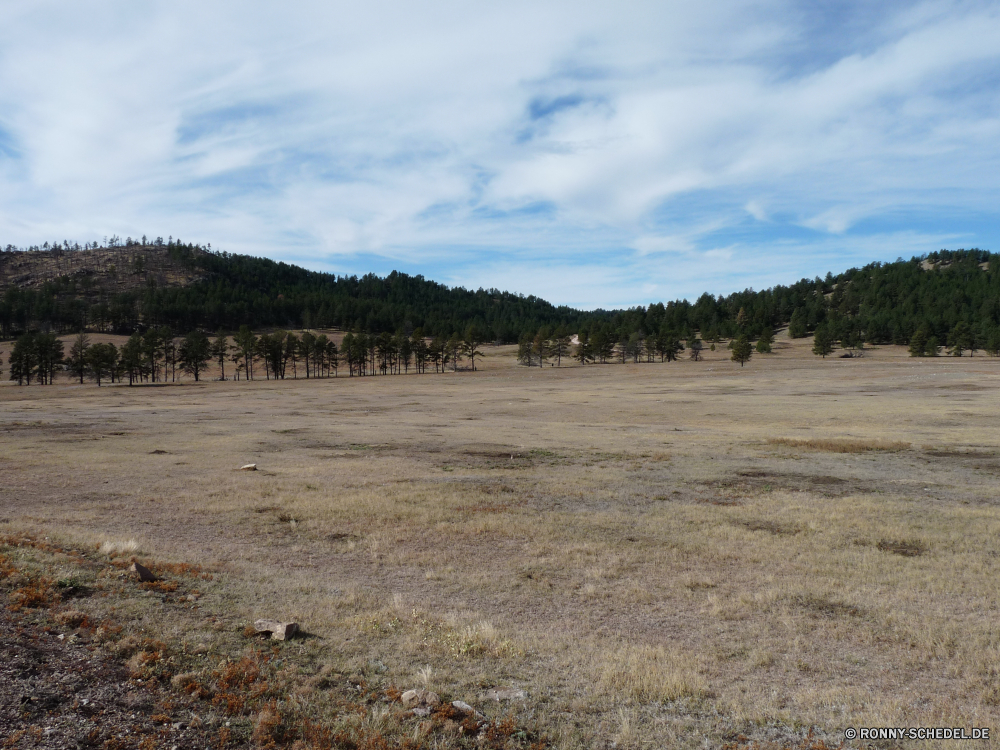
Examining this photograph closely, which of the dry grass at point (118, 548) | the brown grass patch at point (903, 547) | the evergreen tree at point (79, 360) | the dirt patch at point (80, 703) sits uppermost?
the evergreen tree at point (79, 360)

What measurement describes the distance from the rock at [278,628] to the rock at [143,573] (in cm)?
306

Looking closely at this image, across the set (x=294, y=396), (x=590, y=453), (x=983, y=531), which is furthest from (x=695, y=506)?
(x=294, y=396)

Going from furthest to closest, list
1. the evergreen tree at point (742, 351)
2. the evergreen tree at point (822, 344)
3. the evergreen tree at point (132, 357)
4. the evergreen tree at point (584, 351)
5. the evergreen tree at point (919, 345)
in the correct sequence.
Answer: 1. the evergreen tree at point (584, 351)
2. the evergreen tree at point (822, 344)
3. the evergreen tree at point (919, 345)
4. the evergreen tree at point (742, 351)
5. the evergreen tree at point (132, 357)

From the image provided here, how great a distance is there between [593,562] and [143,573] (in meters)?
9.37

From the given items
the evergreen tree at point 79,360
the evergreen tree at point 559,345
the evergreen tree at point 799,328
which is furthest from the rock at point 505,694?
the evergreen tree at point 799,328

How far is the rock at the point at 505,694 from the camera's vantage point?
711 centimetres

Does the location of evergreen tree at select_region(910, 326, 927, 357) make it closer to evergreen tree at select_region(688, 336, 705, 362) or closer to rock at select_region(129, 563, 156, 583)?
evergreen tree at select_region(688, 336, 705, 362)

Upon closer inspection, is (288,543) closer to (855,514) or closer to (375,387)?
(855,514)

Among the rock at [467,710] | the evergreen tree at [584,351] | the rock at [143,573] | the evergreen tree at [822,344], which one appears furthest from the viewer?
the evergreen tree at [584,351]

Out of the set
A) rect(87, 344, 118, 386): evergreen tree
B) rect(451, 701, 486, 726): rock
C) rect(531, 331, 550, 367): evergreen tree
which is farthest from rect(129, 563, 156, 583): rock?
rect(531, 331, 550, 367): evergreen tree

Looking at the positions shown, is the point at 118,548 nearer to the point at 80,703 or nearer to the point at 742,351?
the point at 80,703

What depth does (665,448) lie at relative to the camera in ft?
100

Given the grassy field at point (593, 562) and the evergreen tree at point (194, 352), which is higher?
the evergreen tree at point (194, 352)

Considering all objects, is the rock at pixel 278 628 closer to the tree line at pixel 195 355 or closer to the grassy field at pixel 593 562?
the grassy field at pixel 593 562
